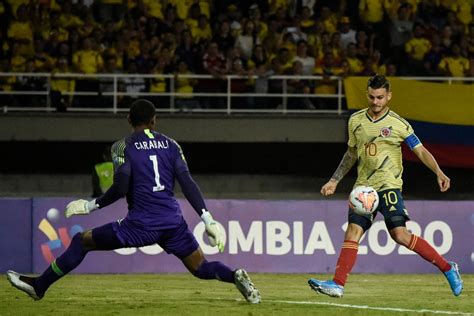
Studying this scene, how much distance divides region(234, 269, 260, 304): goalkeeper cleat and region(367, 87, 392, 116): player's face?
6.83 feet

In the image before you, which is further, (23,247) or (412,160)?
(412,160)

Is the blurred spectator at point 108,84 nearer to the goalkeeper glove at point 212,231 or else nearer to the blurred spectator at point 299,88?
the blurred spectator at point 299,88

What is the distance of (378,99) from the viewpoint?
11.9m

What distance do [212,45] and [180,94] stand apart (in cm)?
104

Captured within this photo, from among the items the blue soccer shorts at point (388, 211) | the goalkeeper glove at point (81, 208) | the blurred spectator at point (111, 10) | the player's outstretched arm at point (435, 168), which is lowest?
the blue soccer shorts at point (388, 211)

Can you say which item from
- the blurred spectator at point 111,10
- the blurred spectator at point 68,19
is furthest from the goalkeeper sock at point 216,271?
the blurred spectator at point 111,10

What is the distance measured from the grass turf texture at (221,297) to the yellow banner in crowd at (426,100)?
4.84 metres

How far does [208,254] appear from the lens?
58.9 ft

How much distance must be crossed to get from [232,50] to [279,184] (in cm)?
280

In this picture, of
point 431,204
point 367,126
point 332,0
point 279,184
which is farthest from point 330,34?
point 367,126

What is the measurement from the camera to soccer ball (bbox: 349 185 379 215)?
11797 millimetres

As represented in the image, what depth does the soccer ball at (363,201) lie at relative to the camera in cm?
1180

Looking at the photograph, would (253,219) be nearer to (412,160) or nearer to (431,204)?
(431,204)

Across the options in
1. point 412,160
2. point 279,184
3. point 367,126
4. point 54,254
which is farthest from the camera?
point 279,184
